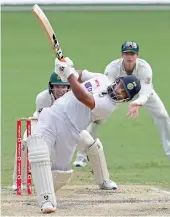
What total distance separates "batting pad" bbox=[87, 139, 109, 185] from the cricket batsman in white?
106cm

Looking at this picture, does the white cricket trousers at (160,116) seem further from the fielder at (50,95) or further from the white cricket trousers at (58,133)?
the white cricket trousers at (58,133)

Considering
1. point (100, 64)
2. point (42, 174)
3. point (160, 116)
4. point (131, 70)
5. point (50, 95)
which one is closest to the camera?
point (42, 174)

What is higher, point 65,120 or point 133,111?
point 133,111

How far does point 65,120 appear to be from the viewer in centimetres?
692

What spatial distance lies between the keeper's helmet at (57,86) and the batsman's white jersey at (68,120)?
94 cm

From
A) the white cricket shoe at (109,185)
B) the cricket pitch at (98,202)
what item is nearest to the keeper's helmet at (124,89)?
the cricket pitch at (98,202)

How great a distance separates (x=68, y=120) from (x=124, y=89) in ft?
1.68

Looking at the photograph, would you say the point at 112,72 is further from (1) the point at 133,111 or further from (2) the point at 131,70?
(1) the point at 133,111

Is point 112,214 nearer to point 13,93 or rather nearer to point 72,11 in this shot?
point 13,93

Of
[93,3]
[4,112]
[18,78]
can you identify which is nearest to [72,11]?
[93,3]

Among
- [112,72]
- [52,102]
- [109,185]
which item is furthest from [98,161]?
[112,72]

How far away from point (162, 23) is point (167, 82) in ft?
26.8

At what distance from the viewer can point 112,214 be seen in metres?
6.78

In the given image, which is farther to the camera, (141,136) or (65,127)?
(141,136)
